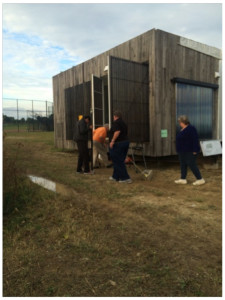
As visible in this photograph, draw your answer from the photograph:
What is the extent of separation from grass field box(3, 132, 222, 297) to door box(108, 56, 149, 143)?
9.51 feet

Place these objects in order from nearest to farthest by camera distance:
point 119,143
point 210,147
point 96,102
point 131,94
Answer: point 119,143, point 131,94, point 96,102, point 210,147

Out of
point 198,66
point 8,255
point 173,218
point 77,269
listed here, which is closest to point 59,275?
point 77,269

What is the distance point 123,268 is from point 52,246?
0.97 m

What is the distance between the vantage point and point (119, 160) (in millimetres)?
6070

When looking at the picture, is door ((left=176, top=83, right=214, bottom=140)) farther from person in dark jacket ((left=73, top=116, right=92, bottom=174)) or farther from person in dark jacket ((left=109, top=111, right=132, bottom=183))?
person in dark jacket ((left=73, top=116, right=92, bottom=174))

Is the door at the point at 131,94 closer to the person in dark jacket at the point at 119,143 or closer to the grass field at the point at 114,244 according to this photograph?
the person in dark jacket at the point at 119,143

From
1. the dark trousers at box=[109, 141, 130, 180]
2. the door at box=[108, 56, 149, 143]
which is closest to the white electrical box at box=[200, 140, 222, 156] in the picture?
the door at box=[108, 56, 149, 143]

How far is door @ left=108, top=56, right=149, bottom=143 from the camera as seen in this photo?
22.9 feet

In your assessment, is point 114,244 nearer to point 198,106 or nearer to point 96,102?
point 96,102

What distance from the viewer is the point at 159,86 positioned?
777cm

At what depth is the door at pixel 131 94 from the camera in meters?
6.99

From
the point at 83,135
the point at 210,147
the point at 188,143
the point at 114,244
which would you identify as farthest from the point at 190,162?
the point at 114,244

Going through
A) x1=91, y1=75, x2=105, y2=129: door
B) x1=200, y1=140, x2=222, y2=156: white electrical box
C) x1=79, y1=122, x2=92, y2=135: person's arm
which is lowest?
x1=200, y1=140, x2=222, y2=156: white electrical box

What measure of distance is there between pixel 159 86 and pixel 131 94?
1.00 metres
